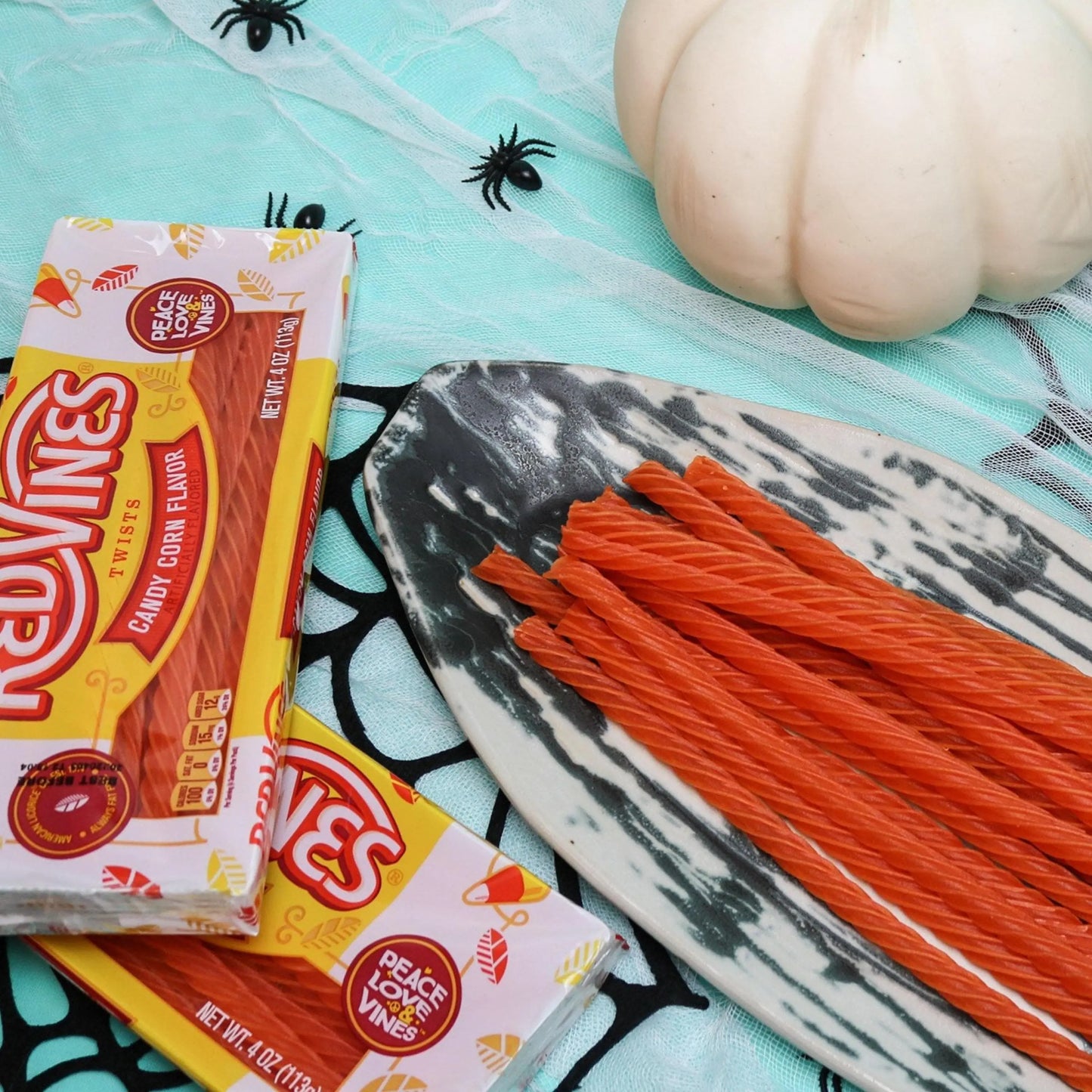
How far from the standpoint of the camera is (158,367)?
3.00 ft

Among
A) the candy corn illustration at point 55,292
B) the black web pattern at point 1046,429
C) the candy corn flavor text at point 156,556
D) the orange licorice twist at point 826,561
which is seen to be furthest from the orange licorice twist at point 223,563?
the black web pattern at point 1046,429

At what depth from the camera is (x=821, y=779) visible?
2.52ft

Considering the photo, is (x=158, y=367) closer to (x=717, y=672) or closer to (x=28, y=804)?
(x=28, y=804)

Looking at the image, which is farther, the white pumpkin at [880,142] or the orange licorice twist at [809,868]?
the white pumpkin at [880,142]

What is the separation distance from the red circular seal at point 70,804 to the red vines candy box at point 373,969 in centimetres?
7

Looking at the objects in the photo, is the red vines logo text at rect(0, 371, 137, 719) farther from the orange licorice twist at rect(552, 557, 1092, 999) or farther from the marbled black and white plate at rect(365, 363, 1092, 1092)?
the orange licorice twist at rect(552, 557, 1092, 999)

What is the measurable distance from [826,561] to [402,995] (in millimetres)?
400

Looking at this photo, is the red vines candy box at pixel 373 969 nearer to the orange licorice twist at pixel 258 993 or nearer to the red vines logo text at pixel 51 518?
the orange licorice twist at pixel 258 993

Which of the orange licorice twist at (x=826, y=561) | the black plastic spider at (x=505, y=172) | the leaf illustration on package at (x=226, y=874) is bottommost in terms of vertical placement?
the leaf illustration on package at (x=226, y=874)

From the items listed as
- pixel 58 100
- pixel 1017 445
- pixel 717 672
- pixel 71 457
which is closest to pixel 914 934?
pixel 717 672

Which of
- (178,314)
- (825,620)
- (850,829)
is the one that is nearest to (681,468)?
(825,620)

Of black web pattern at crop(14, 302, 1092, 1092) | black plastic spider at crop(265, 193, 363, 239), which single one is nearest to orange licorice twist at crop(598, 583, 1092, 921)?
black web pattern at crop(14, 302, 1092, 1092)

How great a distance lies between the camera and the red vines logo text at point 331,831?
2.52 ft

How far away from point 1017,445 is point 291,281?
0.59 m
